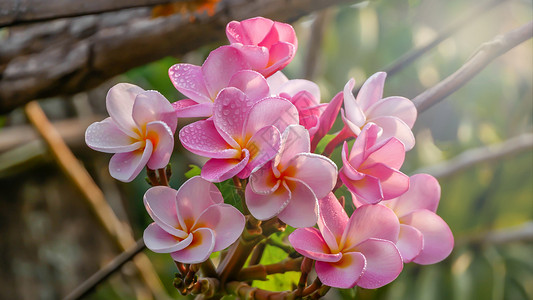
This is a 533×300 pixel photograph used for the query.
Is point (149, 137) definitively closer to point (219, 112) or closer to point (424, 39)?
point (219, 112)

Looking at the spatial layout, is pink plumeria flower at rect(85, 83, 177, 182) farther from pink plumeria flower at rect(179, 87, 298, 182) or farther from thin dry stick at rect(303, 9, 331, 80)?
thin dry stick at rect(303, 9, 331, 80)

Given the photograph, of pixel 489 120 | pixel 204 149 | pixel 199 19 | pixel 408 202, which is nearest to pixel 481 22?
pixel 489 120

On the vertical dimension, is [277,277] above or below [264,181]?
below

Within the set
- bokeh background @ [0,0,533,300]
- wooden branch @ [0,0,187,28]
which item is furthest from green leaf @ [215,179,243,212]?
bokeh background @ [0,0,533,300]

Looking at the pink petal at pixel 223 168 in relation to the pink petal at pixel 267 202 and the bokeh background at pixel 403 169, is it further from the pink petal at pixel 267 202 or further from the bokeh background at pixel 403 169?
the bokeh background at pixel 403 169

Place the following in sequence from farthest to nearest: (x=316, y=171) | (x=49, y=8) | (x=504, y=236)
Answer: (x=504, y=236), (x=49, y=8), (x=316, y=171)

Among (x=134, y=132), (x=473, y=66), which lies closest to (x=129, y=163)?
(x=134, y=132)

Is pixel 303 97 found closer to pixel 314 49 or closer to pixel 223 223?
pixel 223 223
